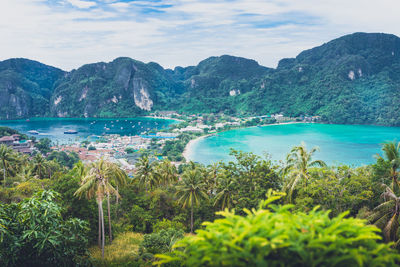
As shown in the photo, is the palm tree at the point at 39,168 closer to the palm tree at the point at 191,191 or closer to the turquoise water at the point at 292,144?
the palm tree at the point at 191,191

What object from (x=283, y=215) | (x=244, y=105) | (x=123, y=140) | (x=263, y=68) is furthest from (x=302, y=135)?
(x=263, y=68)

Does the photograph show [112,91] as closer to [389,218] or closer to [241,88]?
[241,88]

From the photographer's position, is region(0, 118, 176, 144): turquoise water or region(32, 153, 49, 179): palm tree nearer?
region(32, 153, 49, 179): palm tree

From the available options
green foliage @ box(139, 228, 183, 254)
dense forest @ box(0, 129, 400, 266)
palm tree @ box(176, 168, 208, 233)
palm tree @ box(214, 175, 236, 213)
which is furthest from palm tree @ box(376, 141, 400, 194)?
palm tree @ box(176, 168, 208, 233)

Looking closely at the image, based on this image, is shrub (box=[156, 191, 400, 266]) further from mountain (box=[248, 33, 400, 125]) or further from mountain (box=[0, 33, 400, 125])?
mountain (box=[0, 33, 400, 125])

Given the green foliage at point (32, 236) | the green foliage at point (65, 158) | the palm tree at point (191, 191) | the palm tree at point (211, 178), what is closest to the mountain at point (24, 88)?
the green foliage at point (65, 158)

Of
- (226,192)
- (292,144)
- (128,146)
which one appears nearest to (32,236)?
(226,192)
